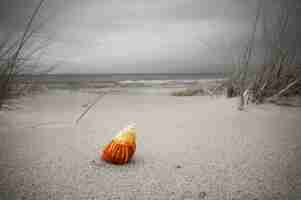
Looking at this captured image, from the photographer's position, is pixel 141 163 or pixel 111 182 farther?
pixel 141 163

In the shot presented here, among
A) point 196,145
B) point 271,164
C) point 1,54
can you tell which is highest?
point 1,54

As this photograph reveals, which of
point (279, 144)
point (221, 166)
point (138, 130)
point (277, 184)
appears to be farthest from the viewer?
point (138, 130)

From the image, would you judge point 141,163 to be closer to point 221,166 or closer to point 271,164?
point 221,166

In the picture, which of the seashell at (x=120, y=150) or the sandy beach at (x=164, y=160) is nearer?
the sandy beach at (x=164, y=160)

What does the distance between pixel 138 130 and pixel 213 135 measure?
0.74 m

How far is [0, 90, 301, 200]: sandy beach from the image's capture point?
109cm

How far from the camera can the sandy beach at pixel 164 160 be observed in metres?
1.09

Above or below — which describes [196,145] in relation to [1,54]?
below

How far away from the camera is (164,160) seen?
1.51 m

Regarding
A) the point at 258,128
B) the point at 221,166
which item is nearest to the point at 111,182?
the point at 221,166

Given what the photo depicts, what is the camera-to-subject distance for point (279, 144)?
1730 mm

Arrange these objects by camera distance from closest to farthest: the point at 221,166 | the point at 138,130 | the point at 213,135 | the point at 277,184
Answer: the point at 277,184, the point at 221,166, the point at 213,135, the point at 138,130

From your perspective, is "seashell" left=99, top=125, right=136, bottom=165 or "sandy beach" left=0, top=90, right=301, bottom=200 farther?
"seashell" left=99, top=125, right=136, bottom=165

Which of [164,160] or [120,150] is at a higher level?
[120,150]
